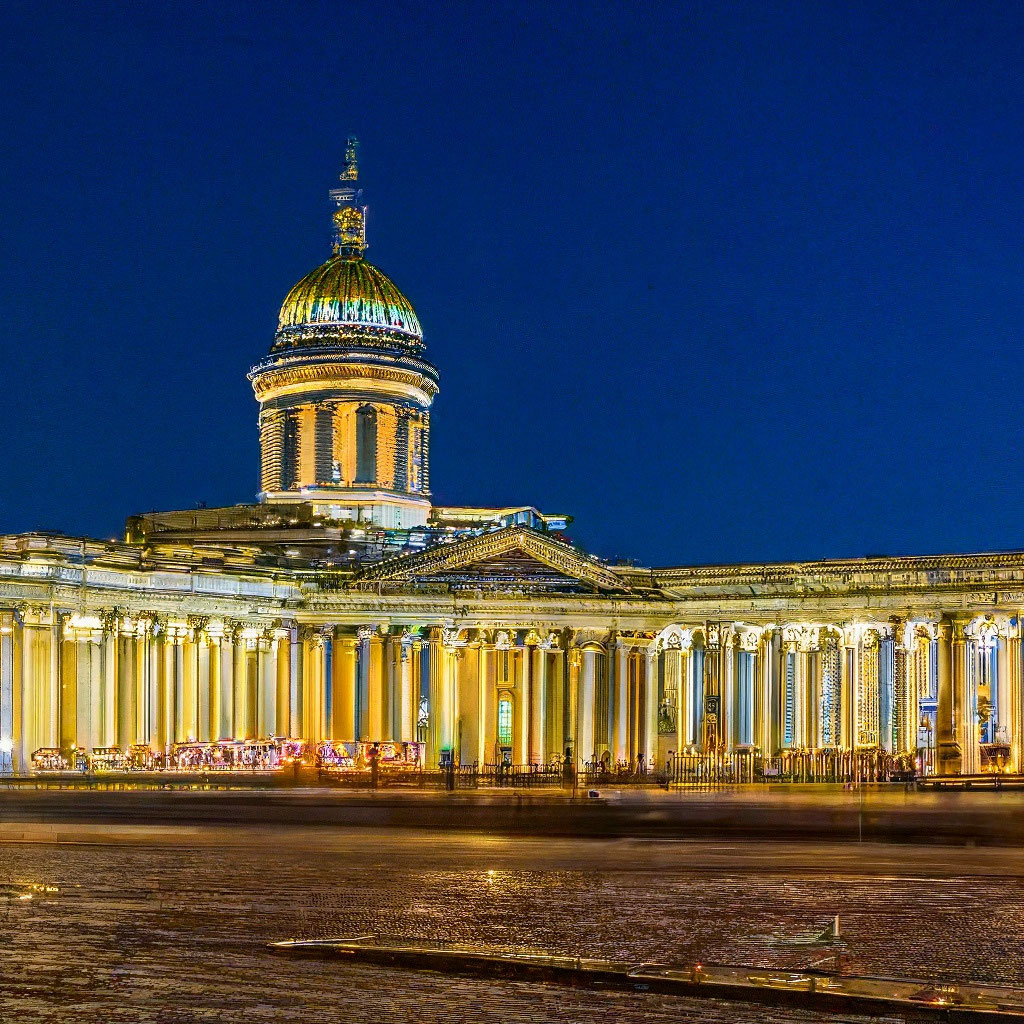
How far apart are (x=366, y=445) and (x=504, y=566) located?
11341mm

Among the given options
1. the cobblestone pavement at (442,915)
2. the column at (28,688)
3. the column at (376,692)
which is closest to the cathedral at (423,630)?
the column at (376,692)

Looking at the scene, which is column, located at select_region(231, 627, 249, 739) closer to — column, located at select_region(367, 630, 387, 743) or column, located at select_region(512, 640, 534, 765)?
column, located at select_region(367, 630, 387, 743)

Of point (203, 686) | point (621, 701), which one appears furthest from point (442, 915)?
point (621, 701)

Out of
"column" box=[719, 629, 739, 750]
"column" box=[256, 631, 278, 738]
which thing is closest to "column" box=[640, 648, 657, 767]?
"column" box=[719, 629, 739, 750]

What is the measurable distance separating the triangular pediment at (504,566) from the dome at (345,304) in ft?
46.5

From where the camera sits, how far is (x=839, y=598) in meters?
81.9

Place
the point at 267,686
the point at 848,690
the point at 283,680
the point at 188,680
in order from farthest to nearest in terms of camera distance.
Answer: the point at 283,680
the point at 848,690
the point at 267,686
the point at 188,680

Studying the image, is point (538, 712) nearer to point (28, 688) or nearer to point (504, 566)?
point (504, 566)

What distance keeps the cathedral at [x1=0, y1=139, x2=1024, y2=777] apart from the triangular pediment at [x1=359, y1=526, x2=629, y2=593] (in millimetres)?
115

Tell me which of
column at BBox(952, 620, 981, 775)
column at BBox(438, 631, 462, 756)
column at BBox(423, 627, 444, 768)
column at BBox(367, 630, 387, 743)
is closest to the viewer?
column at BBox(952, 620, 981, 775)

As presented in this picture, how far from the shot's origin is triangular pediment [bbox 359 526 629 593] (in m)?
83.9

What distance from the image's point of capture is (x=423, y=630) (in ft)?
276

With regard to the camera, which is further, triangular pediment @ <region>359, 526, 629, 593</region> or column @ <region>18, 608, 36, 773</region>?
triangular pediment @ <region>359, 526, 629, 593</region>

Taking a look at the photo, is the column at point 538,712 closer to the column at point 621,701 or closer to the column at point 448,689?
the column at point 621,701
